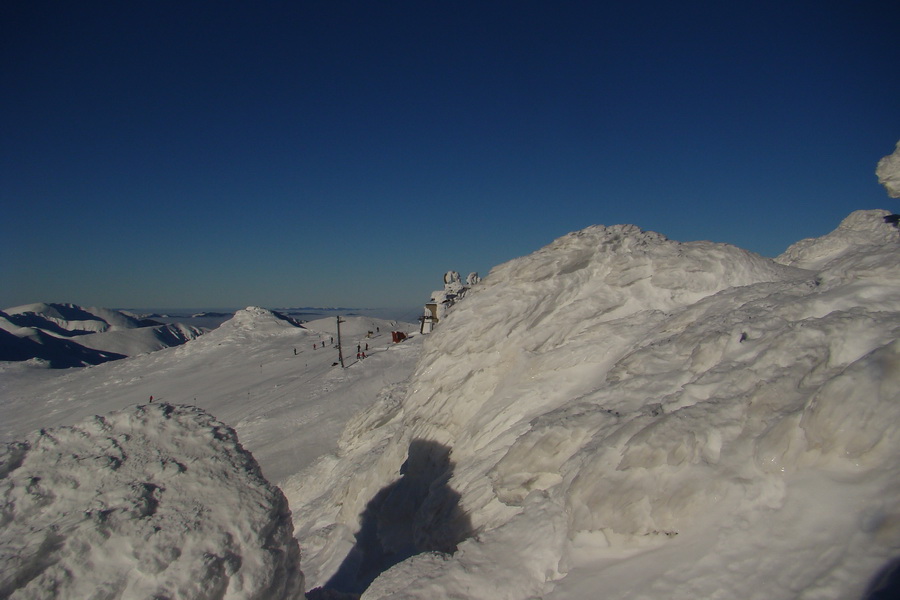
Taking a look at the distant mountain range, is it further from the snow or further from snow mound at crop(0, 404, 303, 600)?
snow mound at crop(0, 404, 303, 600)

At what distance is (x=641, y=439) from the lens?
648cm

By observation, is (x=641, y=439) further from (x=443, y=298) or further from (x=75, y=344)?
(x=75, y=344)

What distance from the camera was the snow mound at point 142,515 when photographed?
17.4ft

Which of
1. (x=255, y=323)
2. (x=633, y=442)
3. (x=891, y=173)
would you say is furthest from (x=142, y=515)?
(x=255, y=323)

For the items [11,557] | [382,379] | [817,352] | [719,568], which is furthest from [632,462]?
[382,379]

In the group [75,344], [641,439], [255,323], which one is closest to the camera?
[641,439]

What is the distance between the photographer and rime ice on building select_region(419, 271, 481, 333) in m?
44.7

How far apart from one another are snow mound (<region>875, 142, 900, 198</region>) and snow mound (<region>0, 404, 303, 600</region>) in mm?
26037

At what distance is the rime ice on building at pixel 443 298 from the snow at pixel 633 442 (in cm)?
2599

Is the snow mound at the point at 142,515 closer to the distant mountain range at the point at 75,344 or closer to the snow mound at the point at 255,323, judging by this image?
the snow mound at the point at 255,323

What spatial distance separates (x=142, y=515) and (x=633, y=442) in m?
6.08

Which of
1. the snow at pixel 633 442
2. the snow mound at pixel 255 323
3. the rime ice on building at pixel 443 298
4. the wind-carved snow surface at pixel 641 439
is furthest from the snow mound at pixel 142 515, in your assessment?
the snow mound at pixel 255 323

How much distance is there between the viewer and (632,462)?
21.0ft

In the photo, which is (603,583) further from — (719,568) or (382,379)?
(382,379)
